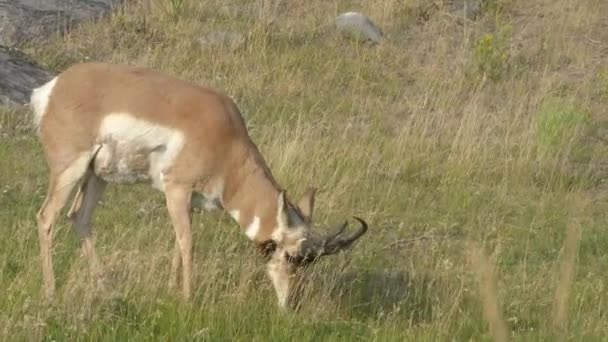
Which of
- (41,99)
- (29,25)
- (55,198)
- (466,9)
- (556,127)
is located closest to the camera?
(55,198)

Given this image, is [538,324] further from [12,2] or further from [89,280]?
[12,2]

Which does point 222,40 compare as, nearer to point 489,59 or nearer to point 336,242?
point 489,59

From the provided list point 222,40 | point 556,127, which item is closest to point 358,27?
point 222,40

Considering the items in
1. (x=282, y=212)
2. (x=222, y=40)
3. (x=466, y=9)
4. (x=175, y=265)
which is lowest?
(x=466, y=9)

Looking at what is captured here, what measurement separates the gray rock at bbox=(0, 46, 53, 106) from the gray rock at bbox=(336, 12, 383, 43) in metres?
4.34

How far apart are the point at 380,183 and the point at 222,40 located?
196 inches

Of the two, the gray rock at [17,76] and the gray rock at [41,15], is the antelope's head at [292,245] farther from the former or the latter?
the gray rock at [41,15]

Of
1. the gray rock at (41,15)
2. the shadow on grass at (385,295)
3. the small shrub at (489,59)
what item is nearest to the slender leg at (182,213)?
the shadow on grass at (385,295)

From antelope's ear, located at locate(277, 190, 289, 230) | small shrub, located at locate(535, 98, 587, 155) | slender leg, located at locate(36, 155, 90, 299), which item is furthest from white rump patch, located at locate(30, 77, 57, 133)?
small shrub, located at locate(535, 98, 587, 155)

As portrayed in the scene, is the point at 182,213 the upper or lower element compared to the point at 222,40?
upper

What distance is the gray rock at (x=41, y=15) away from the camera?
14812 mm

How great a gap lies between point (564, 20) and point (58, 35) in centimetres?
702

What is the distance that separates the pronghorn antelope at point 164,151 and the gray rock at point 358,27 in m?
8.30

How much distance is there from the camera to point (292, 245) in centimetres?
714
